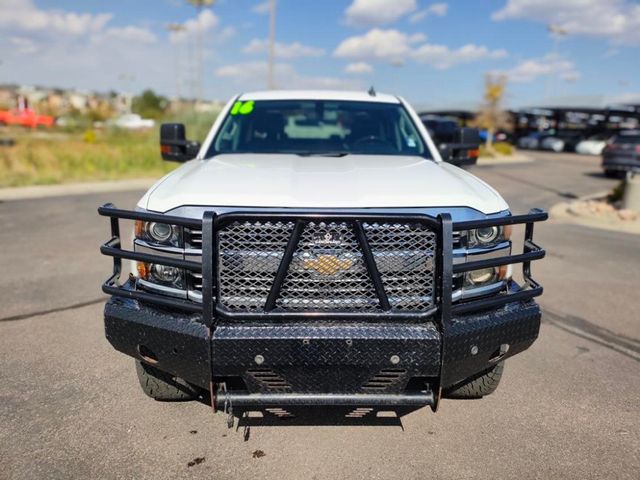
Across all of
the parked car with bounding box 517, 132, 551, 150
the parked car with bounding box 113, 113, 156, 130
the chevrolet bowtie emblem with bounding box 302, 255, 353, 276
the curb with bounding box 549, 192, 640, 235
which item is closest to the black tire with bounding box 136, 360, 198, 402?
the chevrolet bowtie emblem with bounding box 302, 255, 353, 276

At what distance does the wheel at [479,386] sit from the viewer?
3314mm

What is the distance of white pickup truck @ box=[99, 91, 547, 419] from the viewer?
255 centimetres

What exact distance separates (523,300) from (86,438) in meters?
2.47

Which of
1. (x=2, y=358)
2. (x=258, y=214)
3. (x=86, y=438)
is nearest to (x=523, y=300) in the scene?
(x=258, y=214)

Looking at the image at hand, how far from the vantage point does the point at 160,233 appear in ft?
9.29

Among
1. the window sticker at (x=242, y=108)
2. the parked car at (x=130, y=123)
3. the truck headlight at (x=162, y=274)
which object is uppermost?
the parked car at (x=130, y=123)

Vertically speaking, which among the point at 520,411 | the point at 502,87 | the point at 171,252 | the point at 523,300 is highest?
the point at 502,87

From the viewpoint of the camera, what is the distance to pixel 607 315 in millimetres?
5328

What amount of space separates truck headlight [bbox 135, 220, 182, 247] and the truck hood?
0.29ft

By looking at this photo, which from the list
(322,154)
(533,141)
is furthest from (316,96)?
(533,141)

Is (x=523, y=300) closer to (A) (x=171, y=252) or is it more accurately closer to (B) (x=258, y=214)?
(B) (x=258, y=214)

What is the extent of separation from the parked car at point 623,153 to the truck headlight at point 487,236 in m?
19.0

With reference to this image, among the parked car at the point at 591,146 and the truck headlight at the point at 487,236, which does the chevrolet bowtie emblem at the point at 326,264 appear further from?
the parked car at the point at 591,146

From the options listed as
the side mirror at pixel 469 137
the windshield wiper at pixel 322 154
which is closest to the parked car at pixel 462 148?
the side mirror at pixel 469 137
